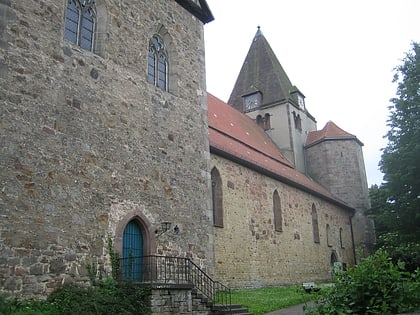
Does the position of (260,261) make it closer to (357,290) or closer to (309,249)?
(309,249)

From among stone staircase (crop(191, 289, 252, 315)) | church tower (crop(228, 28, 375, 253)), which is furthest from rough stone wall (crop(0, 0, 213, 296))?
church tower (crop(228, 28, 375, 253))

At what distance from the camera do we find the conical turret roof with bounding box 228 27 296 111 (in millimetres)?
31500

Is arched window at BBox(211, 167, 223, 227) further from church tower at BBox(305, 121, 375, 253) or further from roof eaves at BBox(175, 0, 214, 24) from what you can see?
A: church tower at BBox(305, 121, 375, 253)

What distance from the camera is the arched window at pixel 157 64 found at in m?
14.2

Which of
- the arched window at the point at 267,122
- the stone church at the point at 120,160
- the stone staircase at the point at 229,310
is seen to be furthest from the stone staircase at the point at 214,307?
the arched window at the point at 267,122

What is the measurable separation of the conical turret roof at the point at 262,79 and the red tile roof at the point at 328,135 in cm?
344

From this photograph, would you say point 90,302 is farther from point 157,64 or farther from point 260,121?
point 260,121

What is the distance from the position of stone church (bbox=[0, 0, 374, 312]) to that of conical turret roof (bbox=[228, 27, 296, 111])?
36.0 feet

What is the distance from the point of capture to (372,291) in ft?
22.4

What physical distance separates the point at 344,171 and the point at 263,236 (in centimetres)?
1265

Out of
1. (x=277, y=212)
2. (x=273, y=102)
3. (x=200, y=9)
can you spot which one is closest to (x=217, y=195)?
(x=277, y=212)

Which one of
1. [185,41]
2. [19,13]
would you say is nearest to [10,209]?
[19,13]

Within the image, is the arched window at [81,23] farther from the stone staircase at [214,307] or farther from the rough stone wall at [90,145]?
the stone staircase at [214,307]

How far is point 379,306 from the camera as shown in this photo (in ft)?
21.2
